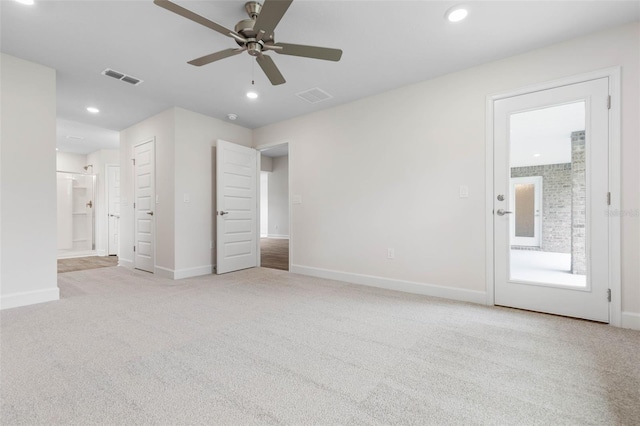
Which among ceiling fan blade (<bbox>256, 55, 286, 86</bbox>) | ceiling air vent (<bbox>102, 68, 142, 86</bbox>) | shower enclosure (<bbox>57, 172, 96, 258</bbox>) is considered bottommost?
shower enclosure (<bbox>57, 172, 96, 258</bbox>)

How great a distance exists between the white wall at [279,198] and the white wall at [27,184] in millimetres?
6492

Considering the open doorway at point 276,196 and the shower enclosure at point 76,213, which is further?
the open doorway at point 276,196

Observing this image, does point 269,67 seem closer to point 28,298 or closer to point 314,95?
point 314,95

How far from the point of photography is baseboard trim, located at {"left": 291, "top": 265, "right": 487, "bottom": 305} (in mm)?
3014

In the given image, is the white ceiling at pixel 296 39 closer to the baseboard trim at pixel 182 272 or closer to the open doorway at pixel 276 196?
the baseboard trim at pixel 182 272

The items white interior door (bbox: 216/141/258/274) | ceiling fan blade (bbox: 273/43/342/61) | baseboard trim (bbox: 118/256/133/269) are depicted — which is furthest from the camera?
baseboard trim (bbox: 118/256/133/269)

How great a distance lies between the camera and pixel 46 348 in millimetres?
1955

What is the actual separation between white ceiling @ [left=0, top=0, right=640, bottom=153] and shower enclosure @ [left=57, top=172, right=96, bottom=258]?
14.8 feet

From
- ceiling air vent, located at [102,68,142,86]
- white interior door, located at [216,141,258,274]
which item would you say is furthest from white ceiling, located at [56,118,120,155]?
white interior door, located at [216,141,258,274]

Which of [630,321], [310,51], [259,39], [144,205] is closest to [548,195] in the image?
[630,321]

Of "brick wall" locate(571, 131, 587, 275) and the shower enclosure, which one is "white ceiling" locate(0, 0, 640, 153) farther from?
the shower enclosure

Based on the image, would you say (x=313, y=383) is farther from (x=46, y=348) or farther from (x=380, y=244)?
→ (x=380, y=244)

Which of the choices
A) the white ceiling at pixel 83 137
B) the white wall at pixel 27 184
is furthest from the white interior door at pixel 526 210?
the white ceiling at pixel 83 137

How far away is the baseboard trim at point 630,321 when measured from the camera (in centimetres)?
228
